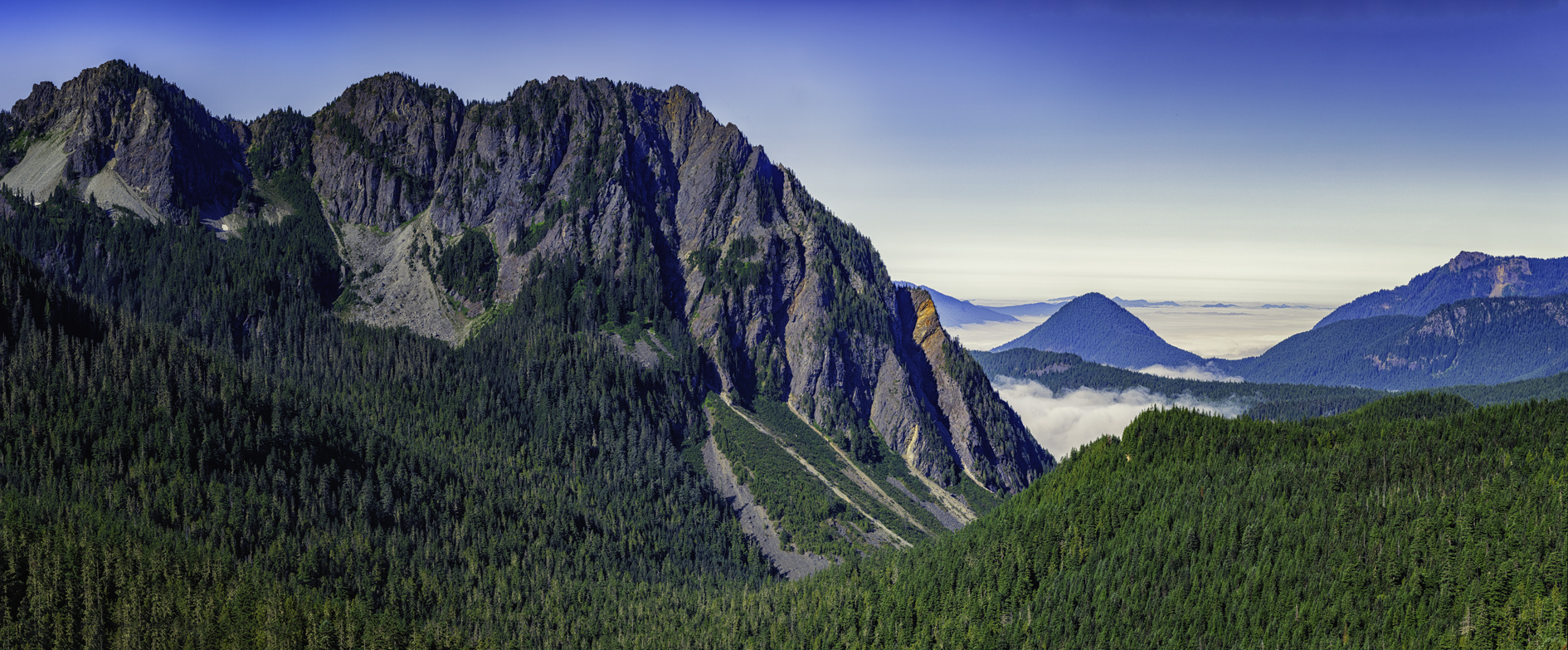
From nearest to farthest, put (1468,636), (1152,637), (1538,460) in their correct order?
(1468,636), (1152,637), (1538,460)

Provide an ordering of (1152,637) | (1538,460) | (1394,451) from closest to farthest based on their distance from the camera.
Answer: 1. (1152,637)
2. (1538,460)
3. (1394,451)

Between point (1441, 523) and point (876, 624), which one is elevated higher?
point (1441, 523)

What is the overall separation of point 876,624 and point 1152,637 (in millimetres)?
52246

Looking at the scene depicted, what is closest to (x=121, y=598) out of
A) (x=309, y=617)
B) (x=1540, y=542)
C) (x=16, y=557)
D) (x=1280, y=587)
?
(x=16, y=557)

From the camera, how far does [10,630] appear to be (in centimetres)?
14975

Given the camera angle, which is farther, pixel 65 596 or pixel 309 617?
pixel 309 617

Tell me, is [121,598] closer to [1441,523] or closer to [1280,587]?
[1280,587]

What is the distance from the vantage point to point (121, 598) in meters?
162

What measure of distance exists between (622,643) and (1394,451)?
517ft

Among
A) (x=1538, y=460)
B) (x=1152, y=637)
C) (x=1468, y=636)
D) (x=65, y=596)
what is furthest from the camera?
(x=1538, y=460)

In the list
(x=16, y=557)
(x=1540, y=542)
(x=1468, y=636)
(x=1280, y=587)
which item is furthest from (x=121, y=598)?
(x=1540, y=542)

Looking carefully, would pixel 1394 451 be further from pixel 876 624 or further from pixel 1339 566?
pixel 876 624

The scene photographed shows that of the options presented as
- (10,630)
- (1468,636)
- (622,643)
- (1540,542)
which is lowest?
(622,643)

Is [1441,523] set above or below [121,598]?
above
